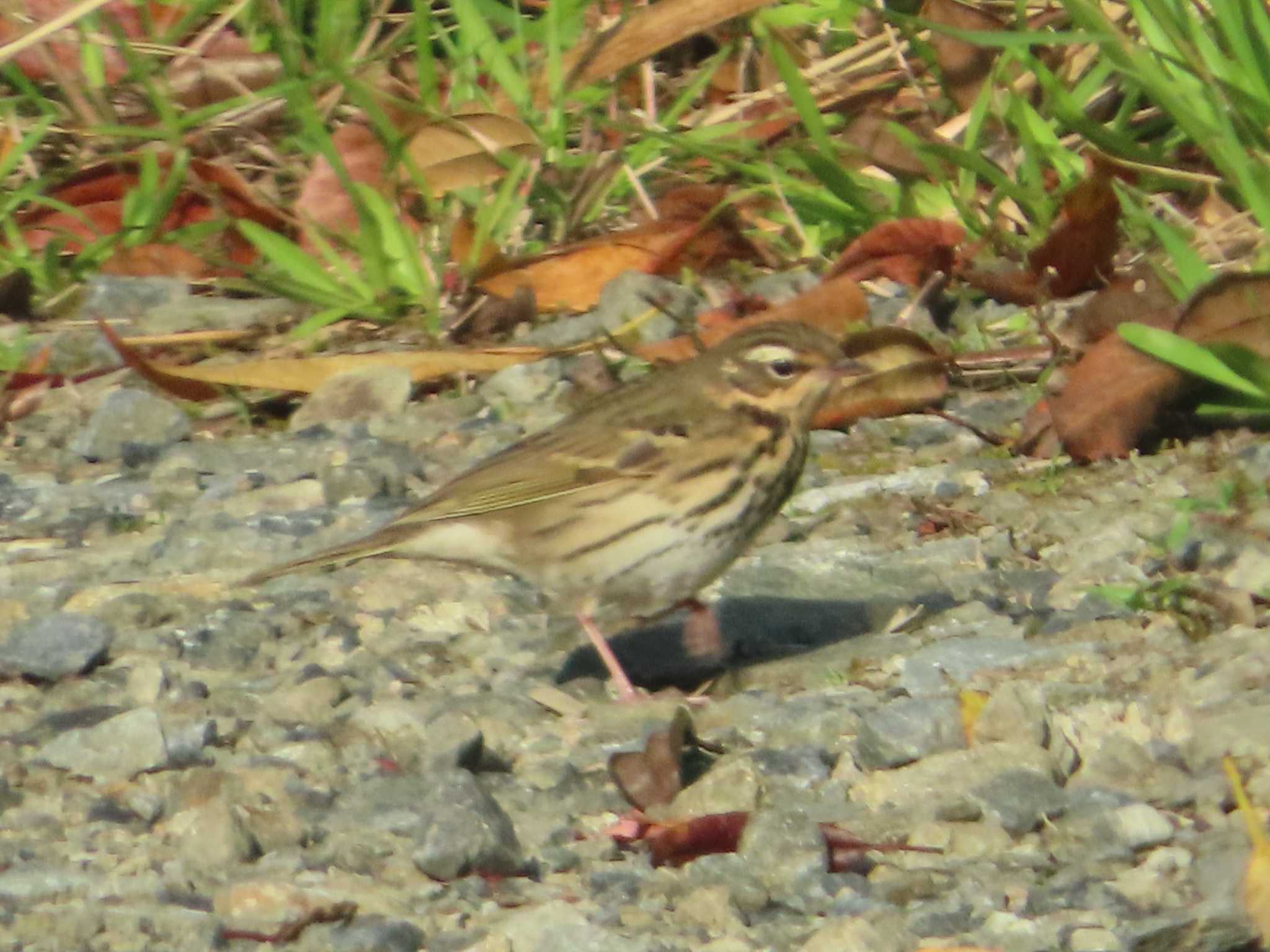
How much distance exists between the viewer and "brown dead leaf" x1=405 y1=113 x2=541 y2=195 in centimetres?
725

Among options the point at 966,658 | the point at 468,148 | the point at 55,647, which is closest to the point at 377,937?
the point at 966,658

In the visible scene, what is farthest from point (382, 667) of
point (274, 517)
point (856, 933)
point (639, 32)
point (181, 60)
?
point (181, 60)

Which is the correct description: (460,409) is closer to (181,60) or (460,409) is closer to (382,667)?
(382,667)

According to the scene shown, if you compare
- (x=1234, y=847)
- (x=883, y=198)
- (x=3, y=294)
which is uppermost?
(x=1234, y=847)

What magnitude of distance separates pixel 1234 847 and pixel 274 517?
3.00 m

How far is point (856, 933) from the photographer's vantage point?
3.05 metres

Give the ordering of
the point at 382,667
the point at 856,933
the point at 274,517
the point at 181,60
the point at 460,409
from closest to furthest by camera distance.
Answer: the point at 856,933
the point at 382,667
the point at 274,517
the point at 460,409
the point at 181,60

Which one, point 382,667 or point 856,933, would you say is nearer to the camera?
point 856,933

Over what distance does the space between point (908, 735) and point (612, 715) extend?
2.66 ft

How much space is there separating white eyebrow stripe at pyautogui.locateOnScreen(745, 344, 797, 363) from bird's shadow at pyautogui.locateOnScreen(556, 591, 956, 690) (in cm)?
55

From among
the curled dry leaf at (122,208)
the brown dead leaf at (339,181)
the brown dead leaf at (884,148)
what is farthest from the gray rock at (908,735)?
the curled dry leaf at (122,208)

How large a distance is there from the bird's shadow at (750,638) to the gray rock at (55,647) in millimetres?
969

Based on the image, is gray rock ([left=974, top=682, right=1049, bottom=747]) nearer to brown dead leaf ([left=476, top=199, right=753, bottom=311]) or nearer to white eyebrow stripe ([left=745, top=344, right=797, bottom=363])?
white eyebrow stripe ([left=745, top=344, right=797, bottom=363])

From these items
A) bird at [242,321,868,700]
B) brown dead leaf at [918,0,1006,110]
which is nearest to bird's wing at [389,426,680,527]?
bird at [242,321,868,700]
